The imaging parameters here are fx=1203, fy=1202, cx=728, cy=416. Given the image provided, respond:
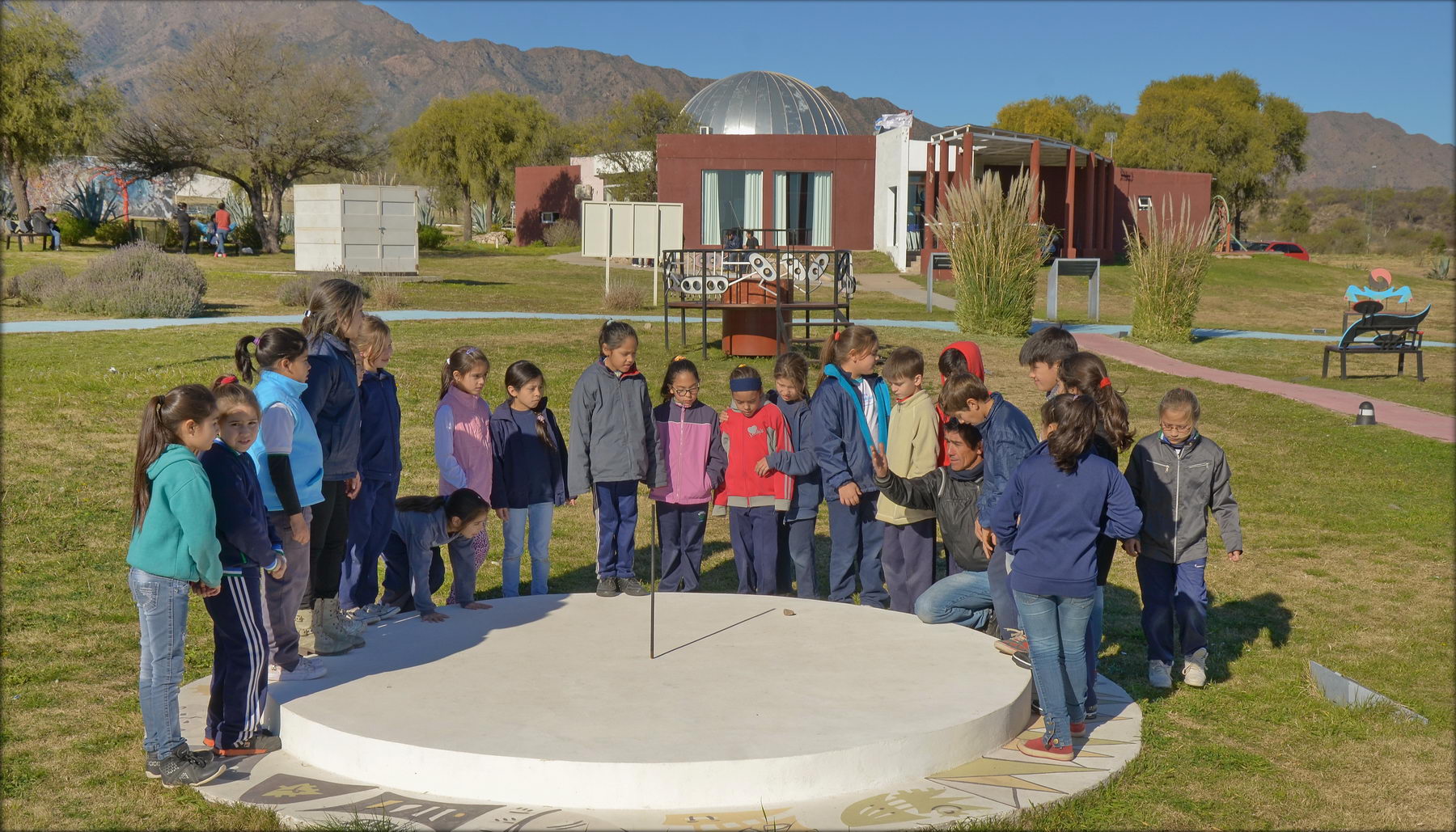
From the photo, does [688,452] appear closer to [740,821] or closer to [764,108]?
[740,821]

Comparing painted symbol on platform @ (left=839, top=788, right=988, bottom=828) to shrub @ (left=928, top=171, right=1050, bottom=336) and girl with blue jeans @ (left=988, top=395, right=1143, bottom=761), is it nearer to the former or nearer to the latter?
girl with blue jeans @ (left=988, top=395, right=1143, bottom=761)

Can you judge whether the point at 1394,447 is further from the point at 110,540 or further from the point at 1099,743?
the point at 110,540

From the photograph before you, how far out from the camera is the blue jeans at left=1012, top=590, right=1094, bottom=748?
176 inches

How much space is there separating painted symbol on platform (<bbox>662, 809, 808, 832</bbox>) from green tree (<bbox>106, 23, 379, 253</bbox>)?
38320mm

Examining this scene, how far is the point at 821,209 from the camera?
38781 millimetres

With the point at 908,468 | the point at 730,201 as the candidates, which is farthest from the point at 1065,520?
the point at 730,201

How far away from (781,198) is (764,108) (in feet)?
37.4

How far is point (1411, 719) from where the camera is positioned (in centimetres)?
511

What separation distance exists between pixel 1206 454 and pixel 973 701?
174 centimetres

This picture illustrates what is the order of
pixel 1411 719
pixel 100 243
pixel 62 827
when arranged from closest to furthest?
pixel 62 827
pixel 1411 719
pixel 100 243

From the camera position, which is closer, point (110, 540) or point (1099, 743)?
point (1099, 743)

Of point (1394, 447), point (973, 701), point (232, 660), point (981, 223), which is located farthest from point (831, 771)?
point (981, 223)

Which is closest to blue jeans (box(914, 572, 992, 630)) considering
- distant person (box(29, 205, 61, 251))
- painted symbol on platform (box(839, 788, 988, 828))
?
painted symbol on platform (box(839, 788, 988, 828))

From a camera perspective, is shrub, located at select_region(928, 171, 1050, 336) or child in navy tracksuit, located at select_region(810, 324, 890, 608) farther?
shrub, located at select_region(928, 171, 1050, 336)
